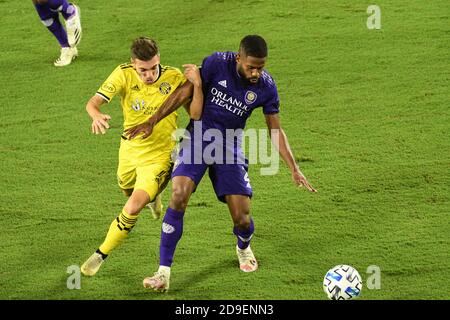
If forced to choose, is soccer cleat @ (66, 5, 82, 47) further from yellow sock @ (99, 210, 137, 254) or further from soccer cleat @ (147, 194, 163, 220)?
yellow sock @ (99, 210, 137, 254)

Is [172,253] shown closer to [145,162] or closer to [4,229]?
[145,162]

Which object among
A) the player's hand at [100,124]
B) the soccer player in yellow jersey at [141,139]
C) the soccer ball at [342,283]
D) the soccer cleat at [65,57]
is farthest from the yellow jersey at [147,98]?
the soccer cleat at [65,57]

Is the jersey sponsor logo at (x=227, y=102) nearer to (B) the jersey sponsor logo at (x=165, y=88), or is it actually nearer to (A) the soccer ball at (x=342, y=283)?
(B) the jersey sponsor logo at (x=165, y=88)

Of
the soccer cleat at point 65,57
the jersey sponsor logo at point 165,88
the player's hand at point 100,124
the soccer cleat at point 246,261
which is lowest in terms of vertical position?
the soccer cleat at point 246,261

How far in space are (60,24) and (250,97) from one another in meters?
4.67

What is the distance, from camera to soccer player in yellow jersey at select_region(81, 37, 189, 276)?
7.23 metres

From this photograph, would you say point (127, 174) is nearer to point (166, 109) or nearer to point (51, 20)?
point (166, 109)

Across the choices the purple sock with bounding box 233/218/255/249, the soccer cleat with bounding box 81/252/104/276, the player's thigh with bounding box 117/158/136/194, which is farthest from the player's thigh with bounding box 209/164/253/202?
the soccer cleat with bounding box 81/252/104/276

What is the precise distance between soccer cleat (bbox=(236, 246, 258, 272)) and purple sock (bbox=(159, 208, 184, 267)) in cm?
62

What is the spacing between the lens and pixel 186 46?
39.1 feet

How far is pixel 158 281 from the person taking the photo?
23.2 ft

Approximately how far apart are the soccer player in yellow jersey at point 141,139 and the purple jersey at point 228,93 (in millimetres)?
259

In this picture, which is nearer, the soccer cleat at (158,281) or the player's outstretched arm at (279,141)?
the soccer cleat at (158,281)

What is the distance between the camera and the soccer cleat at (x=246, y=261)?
24.5 ft
